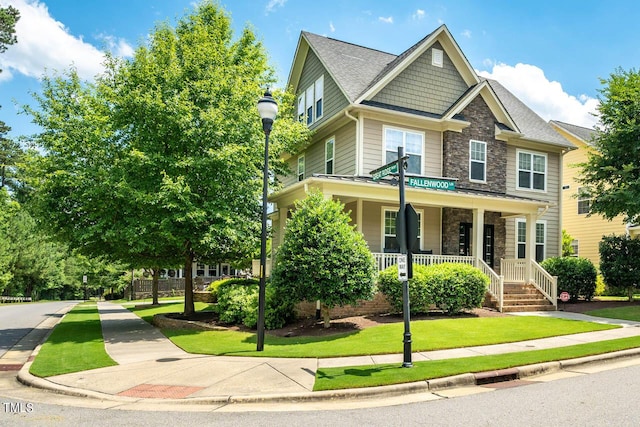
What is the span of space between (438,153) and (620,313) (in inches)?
352

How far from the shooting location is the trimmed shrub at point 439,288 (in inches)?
568

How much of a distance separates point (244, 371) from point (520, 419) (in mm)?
4872

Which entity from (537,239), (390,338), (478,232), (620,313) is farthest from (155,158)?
(537,239)

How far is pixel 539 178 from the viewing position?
22812 mm

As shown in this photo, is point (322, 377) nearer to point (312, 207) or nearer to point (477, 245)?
point (312, 207)

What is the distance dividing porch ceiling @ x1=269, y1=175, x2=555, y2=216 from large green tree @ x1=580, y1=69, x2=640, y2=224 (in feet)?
10.0

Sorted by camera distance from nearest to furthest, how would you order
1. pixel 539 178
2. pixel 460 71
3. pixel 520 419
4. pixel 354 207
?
1. pixel 520 419
2. pixel 354 207
3. pixel 460 71
4. pixel 539 178

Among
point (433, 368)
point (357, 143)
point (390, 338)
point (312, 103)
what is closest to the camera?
point (433, 368)

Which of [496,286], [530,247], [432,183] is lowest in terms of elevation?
[496,286]

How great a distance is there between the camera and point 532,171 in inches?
891

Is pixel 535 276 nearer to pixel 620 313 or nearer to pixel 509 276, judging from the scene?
pixel 509 276

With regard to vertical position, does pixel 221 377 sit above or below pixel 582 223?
below

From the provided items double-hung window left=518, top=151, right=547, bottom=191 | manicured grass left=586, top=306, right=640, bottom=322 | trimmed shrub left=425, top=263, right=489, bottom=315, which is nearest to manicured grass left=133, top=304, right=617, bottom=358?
trimmed shrub left=425, top=263, right=489, bottom=315

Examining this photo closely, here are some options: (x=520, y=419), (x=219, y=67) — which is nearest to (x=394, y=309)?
(x=520, y=419)
